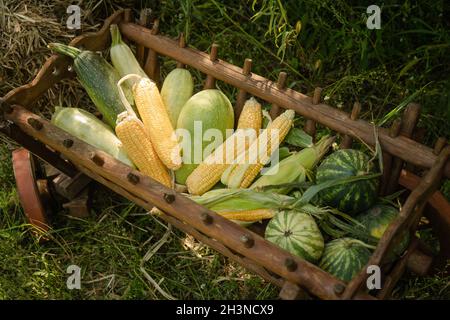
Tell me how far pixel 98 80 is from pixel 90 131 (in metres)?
0.27

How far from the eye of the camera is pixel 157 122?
288 cm

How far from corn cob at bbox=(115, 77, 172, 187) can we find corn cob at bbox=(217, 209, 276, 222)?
1.18 ft

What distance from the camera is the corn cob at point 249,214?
106 inches

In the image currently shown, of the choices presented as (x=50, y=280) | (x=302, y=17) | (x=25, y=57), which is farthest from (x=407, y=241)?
(x=25, y=57)

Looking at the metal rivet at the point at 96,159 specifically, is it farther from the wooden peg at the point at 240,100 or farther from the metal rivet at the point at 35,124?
the wooden peg at the point at 240,100

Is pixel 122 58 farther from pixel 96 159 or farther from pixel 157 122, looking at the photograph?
pixel 96 159

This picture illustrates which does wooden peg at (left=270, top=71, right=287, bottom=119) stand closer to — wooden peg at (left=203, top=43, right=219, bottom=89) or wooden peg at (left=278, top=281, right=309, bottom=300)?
wooden peg at (left=203, top=43, right=219, bottom=89)

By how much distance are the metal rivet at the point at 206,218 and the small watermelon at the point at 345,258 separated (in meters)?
0.55

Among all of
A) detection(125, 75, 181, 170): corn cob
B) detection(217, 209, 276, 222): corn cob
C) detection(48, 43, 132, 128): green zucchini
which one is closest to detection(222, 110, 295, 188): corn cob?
detection(217, 209, 276, 222): corn cob

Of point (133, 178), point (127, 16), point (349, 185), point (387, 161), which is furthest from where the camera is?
point (127, 16)

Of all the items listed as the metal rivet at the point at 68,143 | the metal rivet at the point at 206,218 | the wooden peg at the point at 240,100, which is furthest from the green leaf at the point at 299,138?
the metal rivet at the point at 68,143

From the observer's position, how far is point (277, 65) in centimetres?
372

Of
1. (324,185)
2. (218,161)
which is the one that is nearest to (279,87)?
(218,161)
